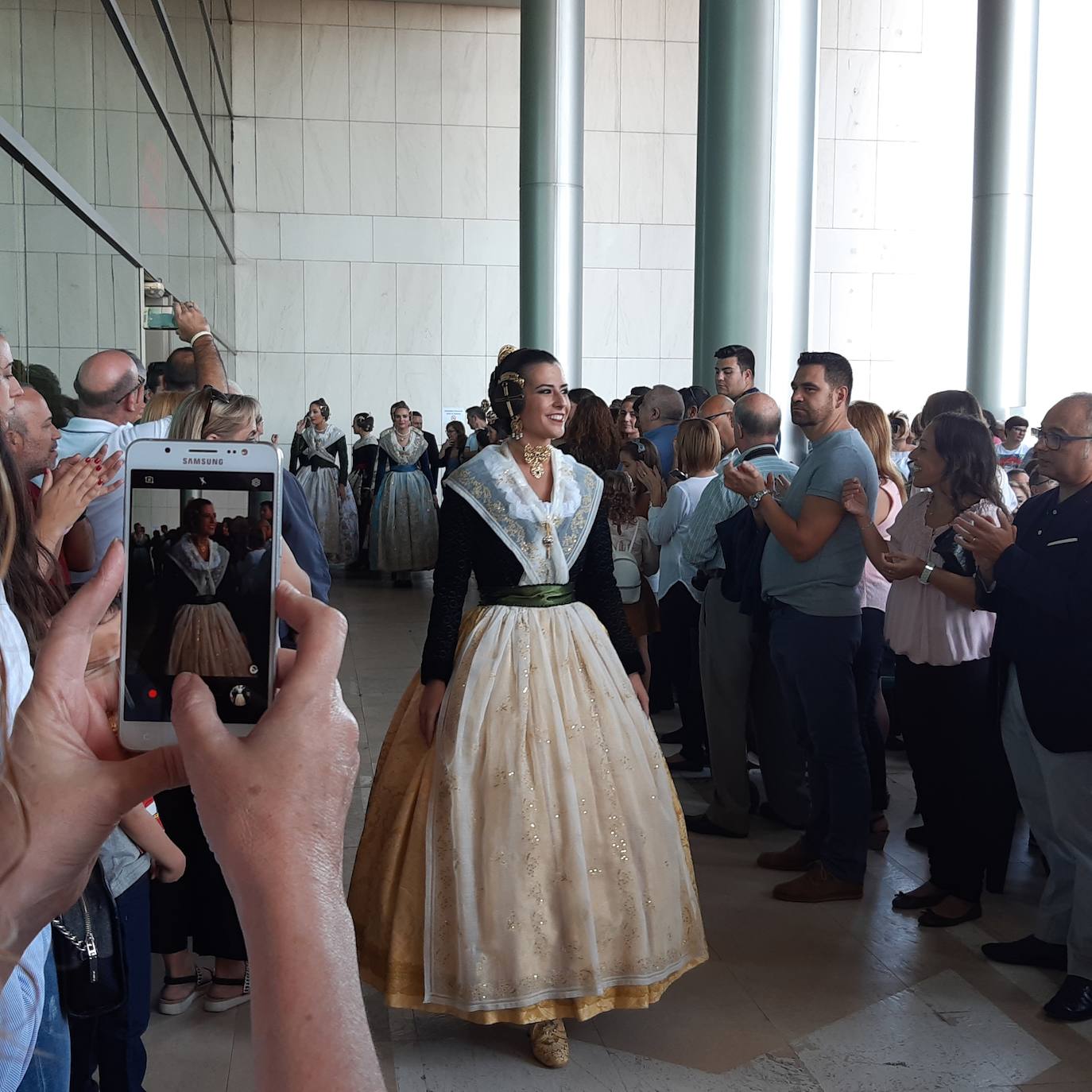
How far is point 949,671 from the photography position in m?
3.93

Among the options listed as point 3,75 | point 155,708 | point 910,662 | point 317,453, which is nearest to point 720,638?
point 910,662

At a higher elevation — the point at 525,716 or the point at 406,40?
the point at 406,40

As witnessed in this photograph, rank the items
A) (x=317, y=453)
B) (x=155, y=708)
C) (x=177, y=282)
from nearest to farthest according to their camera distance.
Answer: (x=155, y=708)
(x=177, y=282)
(x=317, y=453)

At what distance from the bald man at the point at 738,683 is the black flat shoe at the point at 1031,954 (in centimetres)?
124

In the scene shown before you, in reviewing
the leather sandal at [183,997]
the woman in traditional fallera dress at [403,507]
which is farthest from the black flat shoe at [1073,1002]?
the woman in traditional fallera dress at [403,507]

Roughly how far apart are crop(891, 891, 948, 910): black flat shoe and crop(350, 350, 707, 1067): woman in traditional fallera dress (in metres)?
1.08

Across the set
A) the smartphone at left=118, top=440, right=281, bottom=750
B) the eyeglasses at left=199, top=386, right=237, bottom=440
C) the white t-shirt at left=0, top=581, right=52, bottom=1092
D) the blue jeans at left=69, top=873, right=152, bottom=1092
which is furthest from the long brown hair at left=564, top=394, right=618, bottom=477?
the white t-shirt at left=0, top=581, right=52, bottom=1092

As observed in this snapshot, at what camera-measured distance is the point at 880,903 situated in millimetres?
4004

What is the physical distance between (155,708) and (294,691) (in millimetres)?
255

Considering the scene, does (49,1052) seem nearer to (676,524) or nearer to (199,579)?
(199,579)

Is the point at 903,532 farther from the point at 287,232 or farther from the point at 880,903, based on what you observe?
the point at 287,232

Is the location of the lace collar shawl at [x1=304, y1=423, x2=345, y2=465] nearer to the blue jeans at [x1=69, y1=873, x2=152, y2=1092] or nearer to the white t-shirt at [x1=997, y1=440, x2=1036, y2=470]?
the white t-shirt at [x1=997, y1=440, x2=1036, y2=470]

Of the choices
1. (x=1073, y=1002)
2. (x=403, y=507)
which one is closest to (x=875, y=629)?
(x=1073, y=1002)

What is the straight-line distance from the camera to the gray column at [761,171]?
5.94m
